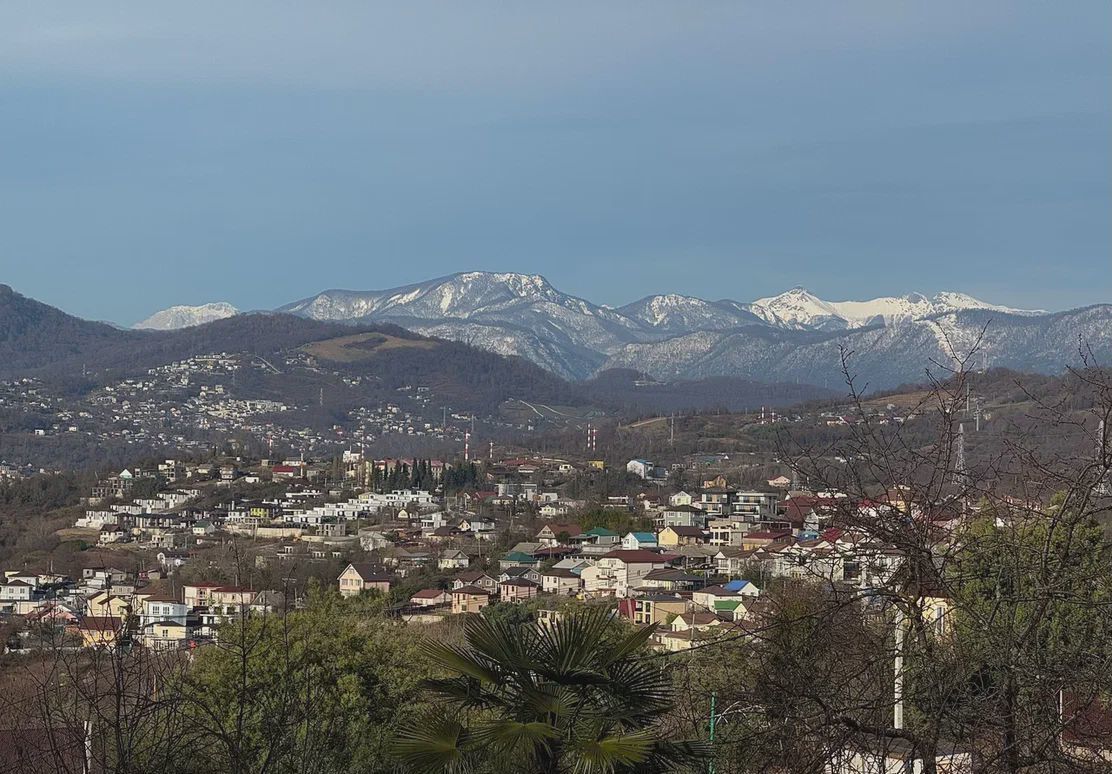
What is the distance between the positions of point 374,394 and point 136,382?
87.4 ft

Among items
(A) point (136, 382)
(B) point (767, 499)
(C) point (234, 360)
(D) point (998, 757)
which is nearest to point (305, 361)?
(C) point (234, 360)

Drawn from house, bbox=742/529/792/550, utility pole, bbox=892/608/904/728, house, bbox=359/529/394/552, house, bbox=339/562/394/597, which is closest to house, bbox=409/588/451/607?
house, bbox=339/562/394/597

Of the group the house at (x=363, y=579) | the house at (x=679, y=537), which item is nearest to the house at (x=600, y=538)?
the house at (x=679, y=537)

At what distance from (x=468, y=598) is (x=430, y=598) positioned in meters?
1.31

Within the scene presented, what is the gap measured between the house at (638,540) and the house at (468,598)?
11119mm

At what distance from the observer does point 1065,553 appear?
3.84 metres

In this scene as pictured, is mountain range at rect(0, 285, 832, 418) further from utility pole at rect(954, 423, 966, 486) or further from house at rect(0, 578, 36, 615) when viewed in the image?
utility pole at rect(954, 423, 966, 486)

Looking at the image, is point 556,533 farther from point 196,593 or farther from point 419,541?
point 196,593

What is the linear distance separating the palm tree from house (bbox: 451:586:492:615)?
3186 centimetres

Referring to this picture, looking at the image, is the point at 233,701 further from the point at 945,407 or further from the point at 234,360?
the point at 234,360

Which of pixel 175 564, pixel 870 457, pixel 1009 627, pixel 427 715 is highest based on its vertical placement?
pixel 870 457

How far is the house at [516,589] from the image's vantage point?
128 ft

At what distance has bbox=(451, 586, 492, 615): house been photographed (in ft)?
123

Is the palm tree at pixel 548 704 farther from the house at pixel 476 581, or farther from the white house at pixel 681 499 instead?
the white house at pixel 681 499
